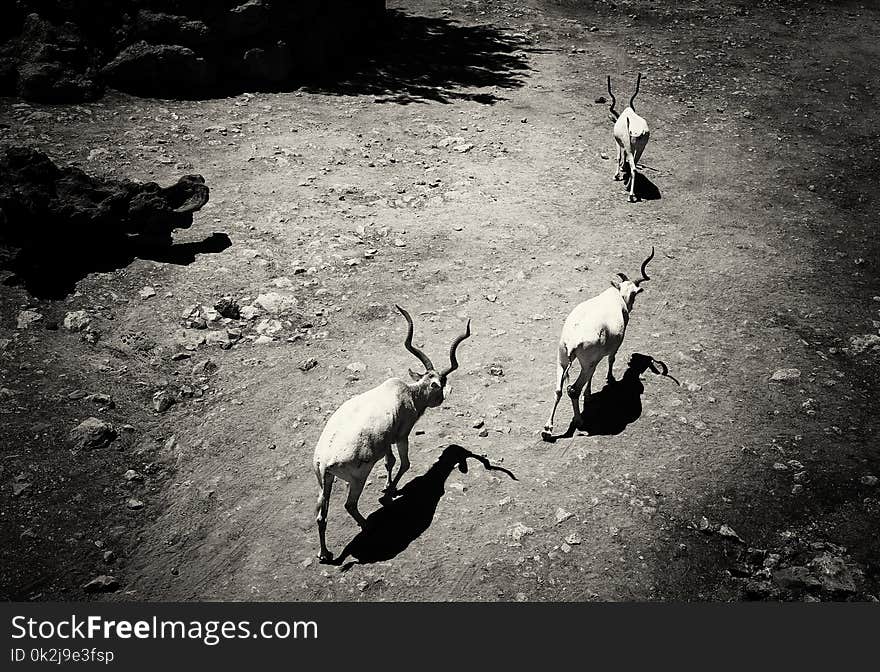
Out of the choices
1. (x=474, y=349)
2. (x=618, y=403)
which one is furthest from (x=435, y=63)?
(x=618, y=403)

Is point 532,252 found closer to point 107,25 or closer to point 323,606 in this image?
point 323,606

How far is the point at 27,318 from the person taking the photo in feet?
27.4

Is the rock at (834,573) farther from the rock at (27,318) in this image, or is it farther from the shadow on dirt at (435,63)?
the shadow on dirt at (435,63)

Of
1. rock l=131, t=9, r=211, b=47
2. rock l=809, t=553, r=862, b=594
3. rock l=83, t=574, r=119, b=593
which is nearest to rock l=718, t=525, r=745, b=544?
rock l=809, t=553, r=862, b=594

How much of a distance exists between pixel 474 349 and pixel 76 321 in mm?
4884

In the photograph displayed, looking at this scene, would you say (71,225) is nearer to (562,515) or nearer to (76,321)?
(76,321)

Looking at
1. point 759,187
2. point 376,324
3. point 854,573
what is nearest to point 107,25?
point 376,324

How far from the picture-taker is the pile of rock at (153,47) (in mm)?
13070

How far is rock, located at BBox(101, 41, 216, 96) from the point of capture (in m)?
13.6

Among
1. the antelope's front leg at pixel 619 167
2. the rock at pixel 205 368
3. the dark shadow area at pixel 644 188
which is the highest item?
the antelope's front leg at pixel 619 167

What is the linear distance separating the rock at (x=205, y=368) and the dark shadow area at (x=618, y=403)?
3943 mm

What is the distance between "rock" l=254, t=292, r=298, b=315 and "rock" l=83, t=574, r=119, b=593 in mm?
3913

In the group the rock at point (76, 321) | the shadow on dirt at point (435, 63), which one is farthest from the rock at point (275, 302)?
the shadow on dirt at point (435, 63)

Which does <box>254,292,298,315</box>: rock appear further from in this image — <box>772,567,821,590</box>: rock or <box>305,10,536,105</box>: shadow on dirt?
<box>305,10,536,105</box>: shadow on dirt
